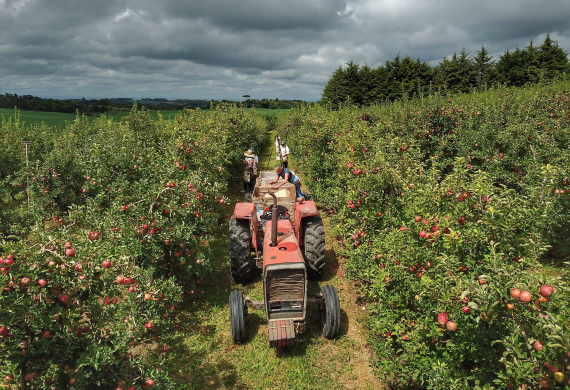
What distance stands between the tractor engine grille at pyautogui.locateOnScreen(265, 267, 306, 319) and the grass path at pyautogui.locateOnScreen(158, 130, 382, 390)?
2.05 ft

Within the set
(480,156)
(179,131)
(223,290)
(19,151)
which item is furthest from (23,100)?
(480,156)

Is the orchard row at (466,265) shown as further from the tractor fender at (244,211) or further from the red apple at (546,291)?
the tractor fender at (244,211)

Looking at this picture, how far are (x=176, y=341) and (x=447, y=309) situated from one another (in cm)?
394

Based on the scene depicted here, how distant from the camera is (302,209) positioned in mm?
6156

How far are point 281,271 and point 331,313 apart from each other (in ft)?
3.36

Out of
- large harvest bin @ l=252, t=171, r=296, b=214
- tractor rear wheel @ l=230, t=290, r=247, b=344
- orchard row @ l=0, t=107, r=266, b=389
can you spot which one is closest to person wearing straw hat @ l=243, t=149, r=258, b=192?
orchard row @ l=0, t=107, r=266, b=389

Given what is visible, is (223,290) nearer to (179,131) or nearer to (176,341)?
(176,341)

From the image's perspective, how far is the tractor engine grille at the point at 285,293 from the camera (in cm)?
434

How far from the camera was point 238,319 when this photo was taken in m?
4.59

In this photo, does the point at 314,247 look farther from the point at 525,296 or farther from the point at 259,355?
the point at 525,296

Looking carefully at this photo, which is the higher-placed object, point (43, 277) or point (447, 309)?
point (43, 277)

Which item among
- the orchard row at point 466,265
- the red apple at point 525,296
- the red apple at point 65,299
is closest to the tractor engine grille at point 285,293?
the orchard row at point 466,265

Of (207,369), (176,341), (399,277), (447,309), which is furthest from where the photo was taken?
(176,341)

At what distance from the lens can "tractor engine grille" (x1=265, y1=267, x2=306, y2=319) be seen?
14.2 ft
